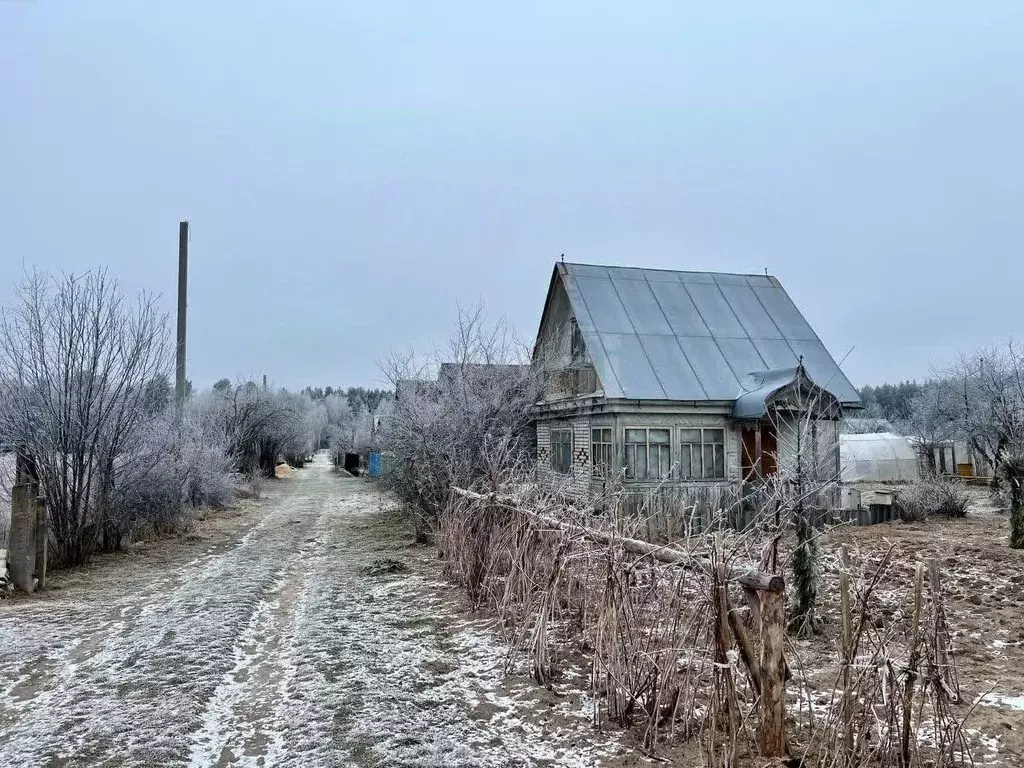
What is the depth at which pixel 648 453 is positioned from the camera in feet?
46.9

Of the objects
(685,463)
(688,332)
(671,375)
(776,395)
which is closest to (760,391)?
(776,395)

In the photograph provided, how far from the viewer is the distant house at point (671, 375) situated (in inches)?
559

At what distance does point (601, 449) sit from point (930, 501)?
7772 millimetres

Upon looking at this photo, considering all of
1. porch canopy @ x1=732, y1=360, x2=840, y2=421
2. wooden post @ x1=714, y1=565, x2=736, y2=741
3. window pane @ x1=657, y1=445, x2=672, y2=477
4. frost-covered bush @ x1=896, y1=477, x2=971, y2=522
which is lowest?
frost-covered bush @ x1=896, y1=477, x2=971, y2=522

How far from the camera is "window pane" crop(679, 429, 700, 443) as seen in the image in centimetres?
1455

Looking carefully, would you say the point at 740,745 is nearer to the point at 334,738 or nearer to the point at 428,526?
the point at 334,738

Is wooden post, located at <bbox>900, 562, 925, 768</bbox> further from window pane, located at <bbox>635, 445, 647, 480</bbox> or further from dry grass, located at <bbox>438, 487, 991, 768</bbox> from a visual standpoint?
window pane, located at <bbox>635, 445, 647, 480</bbox>

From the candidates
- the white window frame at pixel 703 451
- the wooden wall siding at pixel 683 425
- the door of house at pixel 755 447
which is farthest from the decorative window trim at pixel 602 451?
the door of house at pixel 755 447

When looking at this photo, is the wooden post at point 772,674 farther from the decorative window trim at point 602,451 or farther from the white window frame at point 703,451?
the white window frame at point 703,451

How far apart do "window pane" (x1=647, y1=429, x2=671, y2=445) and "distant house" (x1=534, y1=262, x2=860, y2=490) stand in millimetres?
22

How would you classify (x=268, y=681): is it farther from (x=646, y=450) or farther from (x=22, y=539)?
(x=646, y=450)

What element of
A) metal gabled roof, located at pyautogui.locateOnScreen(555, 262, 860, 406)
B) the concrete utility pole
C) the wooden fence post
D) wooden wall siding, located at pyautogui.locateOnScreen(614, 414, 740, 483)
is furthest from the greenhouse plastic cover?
the wooden fence post

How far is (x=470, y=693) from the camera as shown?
5.04 m

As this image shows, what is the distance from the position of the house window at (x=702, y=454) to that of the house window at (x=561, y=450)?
2.93 m
